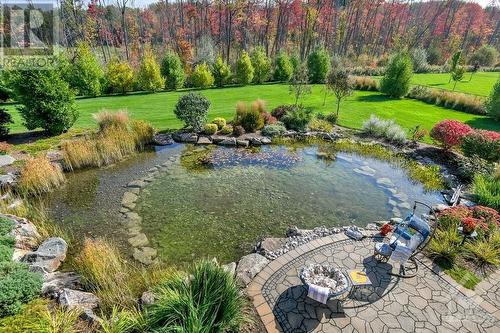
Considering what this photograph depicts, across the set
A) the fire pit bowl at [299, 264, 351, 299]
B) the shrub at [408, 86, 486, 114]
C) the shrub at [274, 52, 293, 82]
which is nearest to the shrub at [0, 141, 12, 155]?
the fire pit bowl at [299, 264, 351, 299]

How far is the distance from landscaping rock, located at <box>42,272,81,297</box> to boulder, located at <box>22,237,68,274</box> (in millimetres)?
225

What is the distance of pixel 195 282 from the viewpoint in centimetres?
428

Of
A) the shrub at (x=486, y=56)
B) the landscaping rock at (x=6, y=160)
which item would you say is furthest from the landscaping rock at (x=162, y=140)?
the shrub at (x=486, y=56)

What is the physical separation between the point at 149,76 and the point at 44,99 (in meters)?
10.6

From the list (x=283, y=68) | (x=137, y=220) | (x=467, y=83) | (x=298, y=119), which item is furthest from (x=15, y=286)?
(x=467, y=83)

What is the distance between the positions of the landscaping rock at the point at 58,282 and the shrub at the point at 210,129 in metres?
8.53

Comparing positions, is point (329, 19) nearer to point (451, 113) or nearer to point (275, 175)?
point (451, 113)

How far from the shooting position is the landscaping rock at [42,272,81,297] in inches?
179

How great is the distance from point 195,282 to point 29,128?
11.1m

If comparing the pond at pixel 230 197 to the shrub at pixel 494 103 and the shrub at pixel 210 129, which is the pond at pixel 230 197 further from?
the shrub at pixel 494 103

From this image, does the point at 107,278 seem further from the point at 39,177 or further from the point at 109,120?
the point at 109,120

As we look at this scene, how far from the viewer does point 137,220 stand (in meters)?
7.23

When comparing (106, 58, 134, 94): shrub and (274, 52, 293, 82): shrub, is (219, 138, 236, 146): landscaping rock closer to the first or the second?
(106, 58, 134, 94): shrub

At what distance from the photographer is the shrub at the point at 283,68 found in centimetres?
2539
